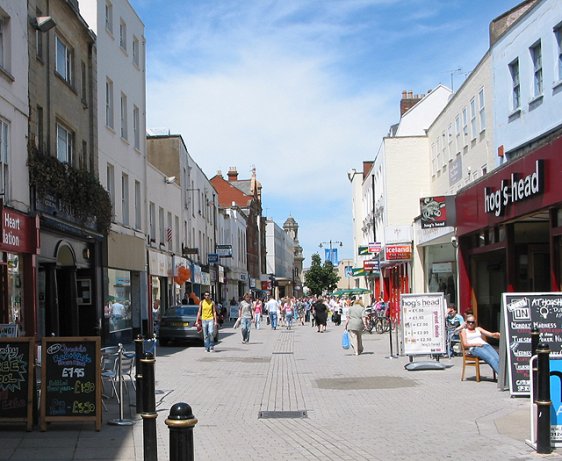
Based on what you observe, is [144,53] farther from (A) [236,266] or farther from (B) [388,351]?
(A) [236,266]

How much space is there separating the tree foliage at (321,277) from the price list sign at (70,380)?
94.5m

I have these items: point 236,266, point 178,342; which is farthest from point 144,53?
point 236,266

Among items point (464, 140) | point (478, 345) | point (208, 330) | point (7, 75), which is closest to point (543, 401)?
point (478, 345)

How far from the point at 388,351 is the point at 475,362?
7.84 metres

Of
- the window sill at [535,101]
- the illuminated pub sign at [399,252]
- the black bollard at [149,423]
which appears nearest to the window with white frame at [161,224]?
the illuminated pub sign at [399,252]

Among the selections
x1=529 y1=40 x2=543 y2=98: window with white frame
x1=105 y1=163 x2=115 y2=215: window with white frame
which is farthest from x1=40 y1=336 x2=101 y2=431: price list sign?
x1=105 y1=163 x2=115 y2=215: window with white frame

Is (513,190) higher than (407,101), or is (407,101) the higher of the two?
(407,101)

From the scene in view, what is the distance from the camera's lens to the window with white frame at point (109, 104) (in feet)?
84.1

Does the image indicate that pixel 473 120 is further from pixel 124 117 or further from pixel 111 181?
pixel 124 117

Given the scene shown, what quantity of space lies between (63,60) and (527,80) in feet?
41.2

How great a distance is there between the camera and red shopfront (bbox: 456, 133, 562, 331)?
589 inches

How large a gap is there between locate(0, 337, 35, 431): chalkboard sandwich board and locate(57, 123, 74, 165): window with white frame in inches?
465

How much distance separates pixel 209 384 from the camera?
14648 mm

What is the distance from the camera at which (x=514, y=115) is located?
19.6 m
